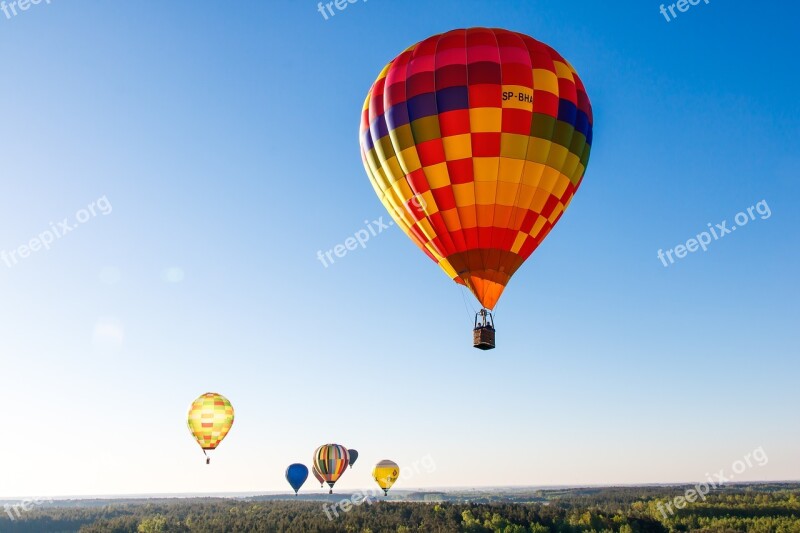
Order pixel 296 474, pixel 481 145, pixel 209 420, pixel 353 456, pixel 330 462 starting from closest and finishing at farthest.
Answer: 1. pixel 481 145
2. pixel 209 420
3. pixel 330 462
4. pixel 296 474
5. pixel 353 456

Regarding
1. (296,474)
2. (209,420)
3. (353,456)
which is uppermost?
(209,420)

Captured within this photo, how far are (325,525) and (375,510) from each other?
21.7 meters

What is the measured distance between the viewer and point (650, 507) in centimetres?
12100

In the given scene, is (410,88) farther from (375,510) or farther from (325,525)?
(375,510)

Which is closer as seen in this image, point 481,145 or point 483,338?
point 483,338

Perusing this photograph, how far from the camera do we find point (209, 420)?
4766 cm

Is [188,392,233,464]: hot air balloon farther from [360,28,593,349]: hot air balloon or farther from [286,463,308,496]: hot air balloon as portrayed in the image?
[360,28,593,349]: hot air balloon

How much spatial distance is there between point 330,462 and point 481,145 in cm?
5112

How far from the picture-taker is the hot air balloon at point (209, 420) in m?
47.1

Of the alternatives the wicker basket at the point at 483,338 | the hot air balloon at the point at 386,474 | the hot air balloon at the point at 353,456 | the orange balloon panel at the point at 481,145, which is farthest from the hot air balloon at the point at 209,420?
the wicker basket at the point at 483,338

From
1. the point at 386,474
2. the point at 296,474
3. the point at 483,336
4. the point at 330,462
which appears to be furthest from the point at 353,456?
the point at 483,336

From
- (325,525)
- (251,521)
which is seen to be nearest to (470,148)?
(325,525)

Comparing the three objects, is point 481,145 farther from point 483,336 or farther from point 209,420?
point 209,420

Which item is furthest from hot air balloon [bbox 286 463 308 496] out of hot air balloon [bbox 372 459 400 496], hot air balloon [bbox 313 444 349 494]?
hot air balloon [bbox 372 459 400 496]
